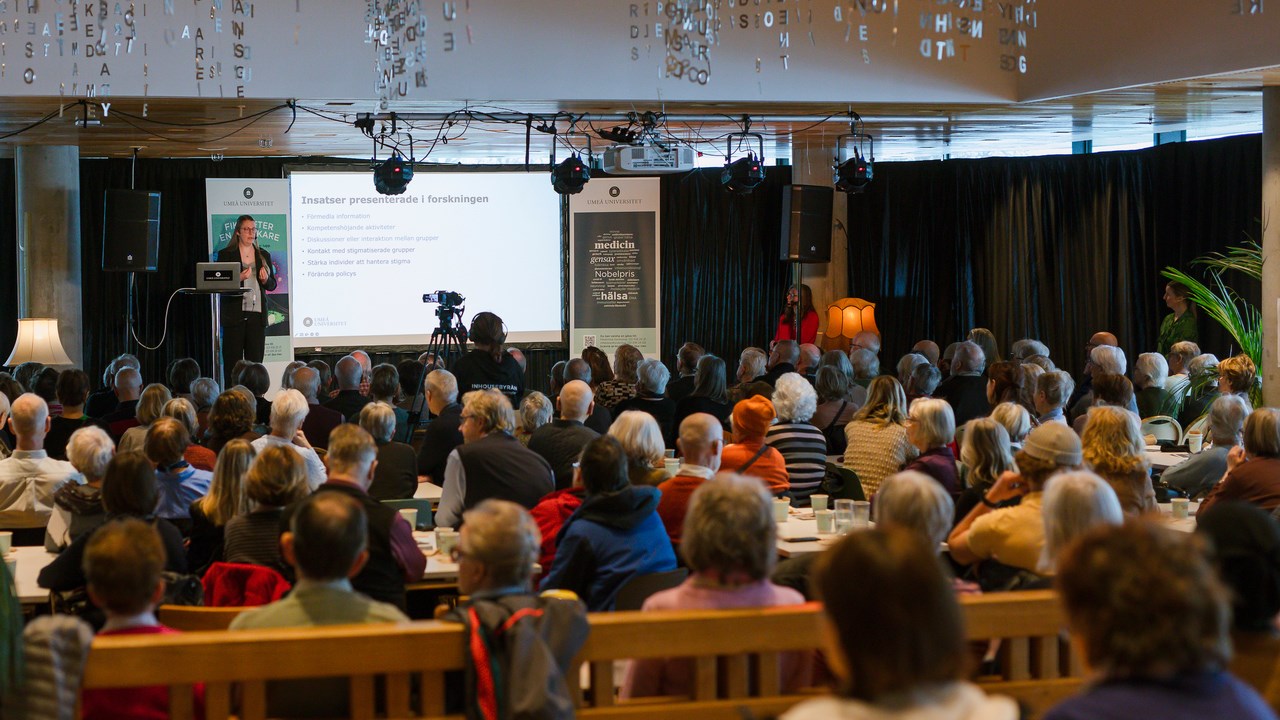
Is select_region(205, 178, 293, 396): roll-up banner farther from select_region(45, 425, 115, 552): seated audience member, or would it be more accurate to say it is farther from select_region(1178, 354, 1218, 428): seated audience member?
select_region(1178, 354, 1218, 428): seated audience member

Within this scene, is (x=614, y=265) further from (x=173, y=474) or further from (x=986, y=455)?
(x=986, y=455)

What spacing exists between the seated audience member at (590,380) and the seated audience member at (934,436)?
2.01 metres

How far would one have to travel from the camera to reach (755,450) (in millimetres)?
5211

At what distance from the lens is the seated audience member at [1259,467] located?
448cm

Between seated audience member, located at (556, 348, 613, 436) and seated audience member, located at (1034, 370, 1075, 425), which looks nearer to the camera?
seated audience member, located at (1034, 370, 1075, 425)

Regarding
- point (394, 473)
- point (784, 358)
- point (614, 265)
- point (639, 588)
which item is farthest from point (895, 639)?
point (614, 265)

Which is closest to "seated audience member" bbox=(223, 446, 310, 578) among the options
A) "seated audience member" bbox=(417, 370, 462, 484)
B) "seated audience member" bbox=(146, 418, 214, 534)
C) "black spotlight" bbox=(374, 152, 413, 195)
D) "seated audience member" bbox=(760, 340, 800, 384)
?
"seated audience member" bbox=(146, 418, 214, 534)

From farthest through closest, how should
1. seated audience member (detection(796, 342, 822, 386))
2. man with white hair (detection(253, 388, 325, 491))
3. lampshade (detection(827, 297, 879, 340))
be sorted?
1. lampshade (detection(827, 297, 879, 340))
2. seated audience member (detection(796, 342, 822, 386))
3. man with white hair (detection(253, 388, 325, 491))

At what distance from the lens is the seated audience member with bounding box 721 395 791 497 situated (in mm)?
5113

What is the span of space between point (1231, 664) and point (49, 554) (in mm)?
3665

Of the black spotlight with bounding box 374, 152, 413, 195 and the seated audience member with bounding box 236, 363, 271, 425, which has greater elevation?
the black spotlight with bounding box 374, 152, 413, 195

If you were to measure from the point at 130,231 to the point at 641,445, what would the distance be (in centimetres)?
799

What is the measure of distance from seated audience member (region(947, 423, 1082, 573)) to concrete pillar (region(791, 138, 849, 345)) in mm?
8406

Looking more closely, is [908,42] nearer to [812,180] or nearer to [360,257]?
[812,180]
